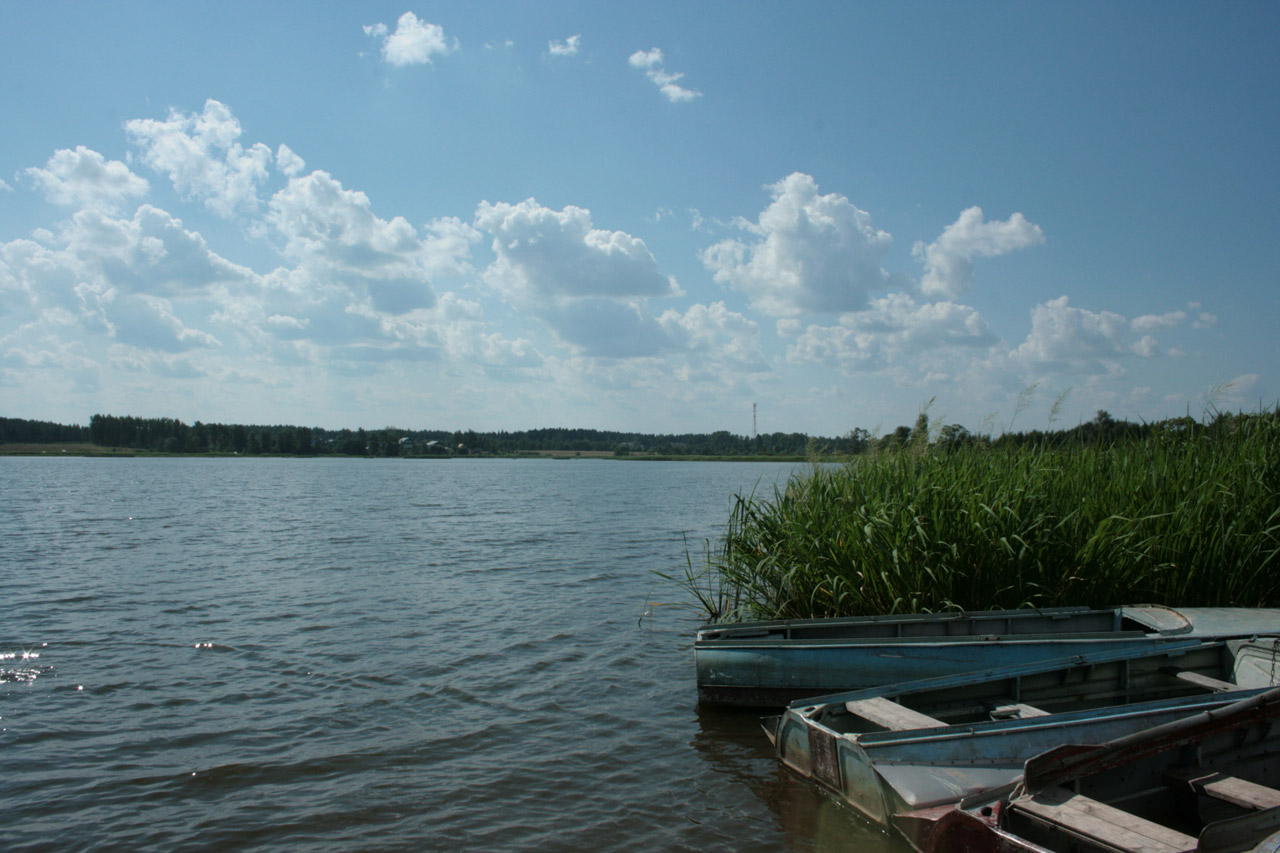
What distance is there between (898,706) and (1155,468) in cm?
660

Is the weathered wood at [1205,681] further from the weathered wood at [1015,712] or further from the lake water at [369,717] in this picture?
the lake water at [369,717]

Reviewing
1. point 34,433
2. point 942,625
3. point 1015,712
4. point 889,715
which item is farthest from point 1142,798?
point 34,433

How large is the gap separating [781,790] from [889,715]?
5.43ft

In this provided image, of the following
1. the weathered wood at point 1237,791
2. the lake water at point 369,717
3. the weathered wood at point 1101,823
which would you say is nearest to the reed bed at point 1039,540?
the lake water at point 369,717

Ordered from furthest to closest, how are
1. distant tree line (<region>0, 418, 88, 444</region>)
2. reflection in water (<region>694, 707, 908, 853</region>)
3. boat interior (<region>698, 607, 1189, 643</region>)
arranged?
1. distant tree line (<region>0, 418, 88, 444</region>)
2. boat interior (<region>698, 607, 1189, 643</region>)
3. reflection in water (<region>694, 707, 908, 853</region>)

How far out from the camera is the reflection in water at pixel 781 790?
19.5 feet

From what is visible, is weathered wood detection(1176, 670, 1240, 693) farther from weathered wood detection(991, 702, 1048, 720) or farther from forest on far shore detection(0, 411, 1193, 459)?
forest on far shore detection(0, 411, 1193, 459)

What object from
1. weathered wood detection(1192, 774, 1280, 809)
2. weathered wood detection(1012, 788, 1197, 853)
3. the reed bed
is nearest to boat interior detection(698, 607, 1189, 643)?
the reed bed

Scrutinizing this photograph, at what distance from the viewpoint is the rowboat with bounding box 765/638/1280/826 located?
17.7ft

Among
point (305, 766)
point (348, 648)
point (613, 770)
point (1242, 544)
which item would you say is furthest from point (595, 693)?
point (1242, 544)

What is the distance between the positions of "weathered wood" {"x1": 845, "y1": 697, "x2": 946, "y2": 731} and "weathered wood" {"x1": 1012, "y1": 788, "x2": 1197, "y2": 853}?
1.17 m

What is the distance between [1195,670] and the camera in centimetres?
717

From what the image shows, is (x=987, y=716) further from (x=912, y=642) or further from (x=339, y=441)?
(x=339, y=441)

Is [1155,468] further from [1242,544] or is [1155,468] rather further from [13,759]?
[13,759]
